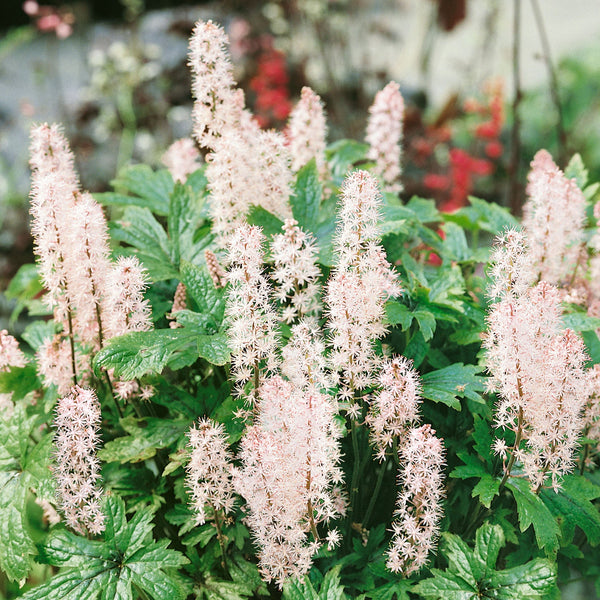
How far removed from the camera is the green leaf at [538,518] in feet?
3.89

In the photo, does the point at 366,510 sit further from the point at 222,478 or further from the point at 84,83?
the point at 84,83

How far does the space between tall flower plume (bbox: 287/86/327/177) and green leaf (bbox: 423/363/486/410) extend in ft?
2.22

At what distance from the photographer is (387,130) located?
183 cm

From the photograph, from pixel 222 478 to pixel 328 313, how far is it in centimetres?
36

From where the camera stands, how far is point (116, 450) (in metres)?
1.31

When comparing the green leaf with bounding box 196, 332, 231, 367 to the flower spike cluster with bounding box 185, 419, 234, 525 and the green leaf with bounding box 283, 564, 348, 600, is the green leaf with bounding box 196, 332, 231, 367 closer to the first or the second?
the flower spike cluster with bounding box 185, 419, 234, 525

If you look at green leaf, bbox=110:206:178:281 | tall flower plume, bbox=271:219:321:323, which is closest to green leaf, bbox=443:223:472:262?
tall flower plume, bbox=271:219:321:323

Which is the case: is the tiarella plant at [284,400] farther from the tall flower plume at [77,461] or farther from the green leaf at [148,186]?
the green leaf at [148,186]

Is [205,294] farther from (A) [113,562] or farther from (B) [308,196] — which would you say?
(A) [113,562]

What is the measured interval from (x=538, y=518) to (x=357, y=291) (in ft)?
1.74

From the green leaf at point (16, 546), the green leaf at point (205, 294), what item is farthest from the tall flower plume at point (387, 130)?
the green leaf at point (16, 546)

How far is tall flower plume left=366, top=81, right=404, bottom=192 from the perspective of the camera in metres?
1.80

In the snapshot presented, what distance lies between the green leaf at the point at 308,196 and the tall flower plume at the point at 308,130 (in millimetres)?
146

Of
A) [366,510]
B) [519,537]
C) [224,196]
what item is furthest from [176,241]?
[519,537]
